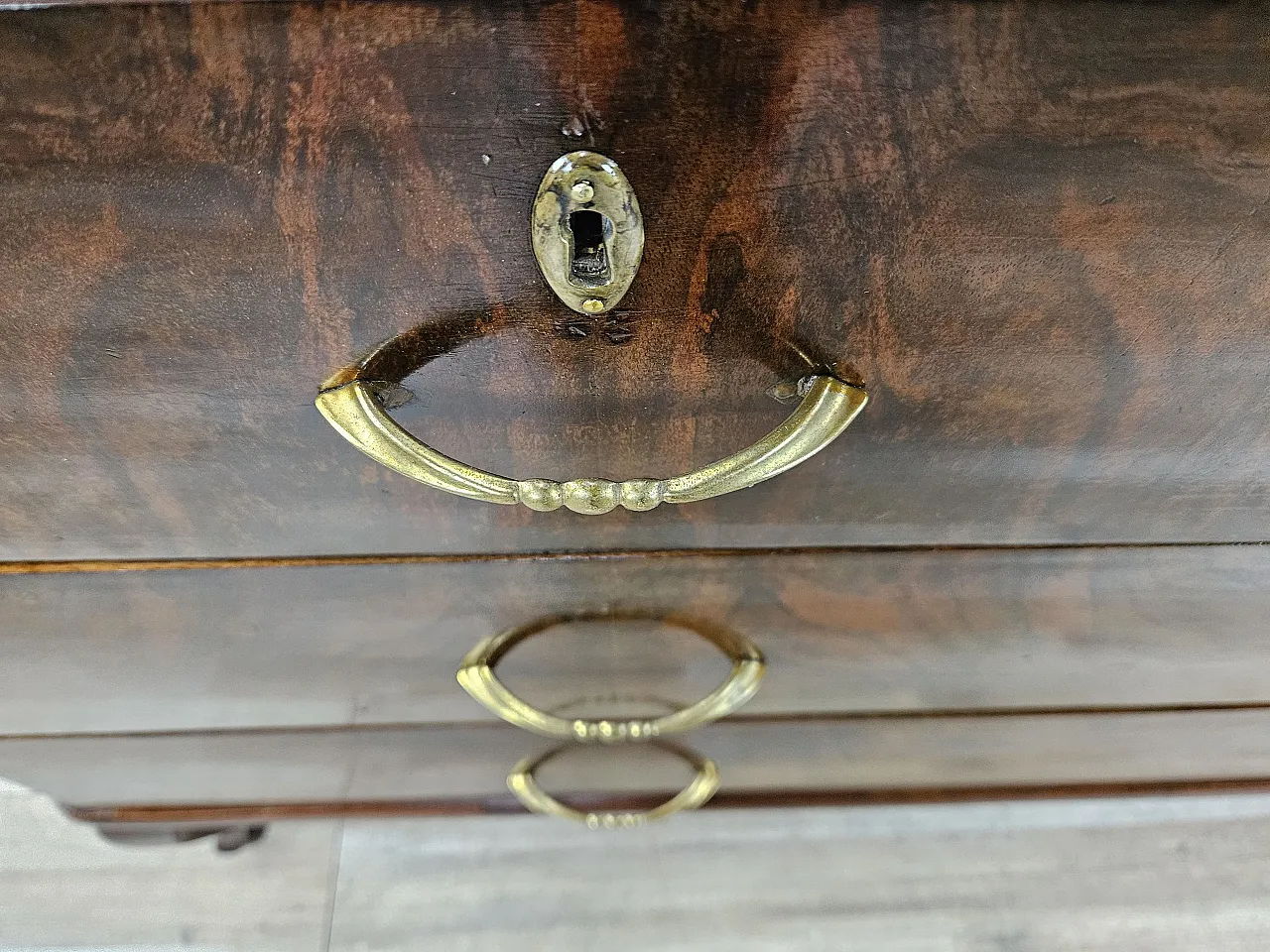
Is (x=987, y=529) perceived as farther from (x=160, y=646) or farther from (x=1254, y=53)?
(x=160, y=646)

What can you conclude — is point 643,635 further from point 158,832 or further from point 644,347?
point 158,832

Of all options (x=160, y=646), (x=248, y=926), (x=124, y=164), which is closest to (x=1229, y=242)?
(x=124, y=164)

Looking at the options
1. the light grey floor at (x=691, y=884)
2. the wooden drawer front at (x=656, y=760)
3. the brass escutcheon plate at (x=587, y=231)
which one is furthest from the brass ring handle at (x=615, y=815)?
the brass escutcheon plate at (x=587, y=231)

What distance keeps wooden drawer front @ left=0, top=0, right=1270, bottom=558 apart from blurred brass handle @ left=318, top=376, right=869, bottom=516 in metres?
0.02

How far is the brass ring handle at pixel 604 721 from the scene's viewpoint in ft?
1.29

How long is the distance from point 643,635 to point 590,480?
15 centimetres

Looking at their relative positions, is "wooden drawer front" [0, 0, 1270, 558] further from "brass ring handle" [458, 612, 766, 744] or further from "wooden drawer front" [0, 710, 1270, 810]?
"wooden drawer front" [0, 710, 1270, 810]

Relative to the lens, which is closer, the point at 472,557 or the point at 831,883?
the point at 472,557

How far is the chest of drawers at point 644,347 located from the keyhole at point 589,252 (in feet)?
0.05

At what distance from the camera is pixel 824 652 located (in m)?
0.42

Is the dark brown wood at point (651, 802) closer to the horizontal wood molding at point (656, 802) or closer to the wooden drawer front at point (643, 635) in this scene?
the horizontal wood molding at point (656, 802)

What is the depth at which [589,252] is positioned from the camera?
0.72 ft

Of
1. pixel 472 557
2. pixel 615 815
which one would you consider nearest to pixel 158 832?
pixel 615 815

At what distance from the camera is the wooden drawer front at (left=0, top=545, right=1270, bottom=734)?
1.16ft
